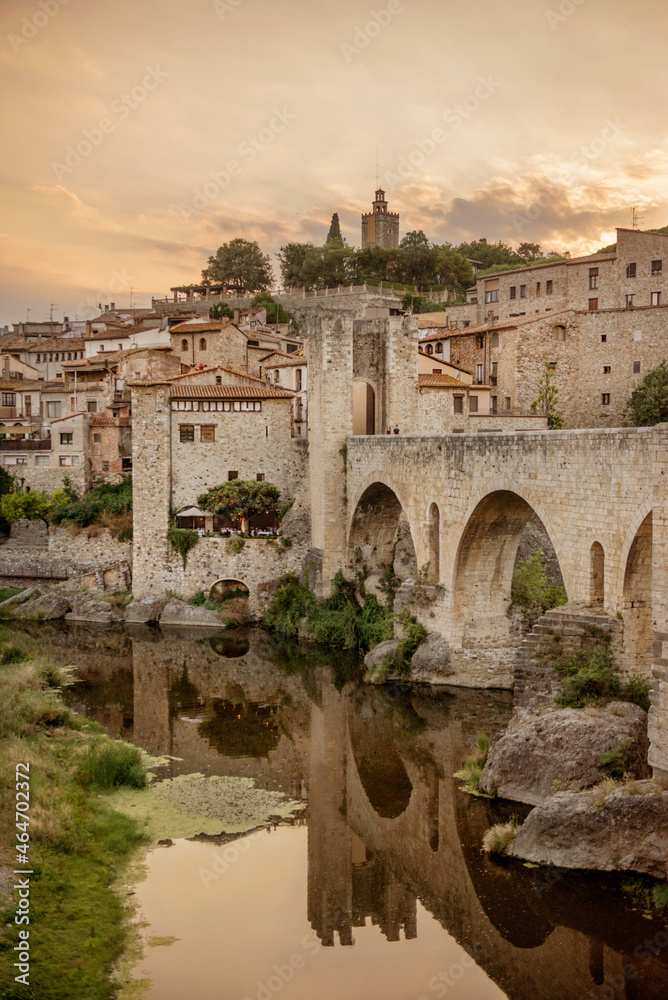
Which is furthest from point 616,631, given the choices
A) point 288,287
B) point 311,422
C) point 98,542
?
point 288,287

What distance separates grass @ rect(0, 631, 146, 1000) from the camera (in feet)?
30.0

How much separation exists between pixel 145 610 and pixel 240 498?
15.2ft

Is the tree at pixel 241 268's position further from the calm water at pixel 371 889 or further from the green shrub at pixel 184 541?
the calm water at pixel 371 889

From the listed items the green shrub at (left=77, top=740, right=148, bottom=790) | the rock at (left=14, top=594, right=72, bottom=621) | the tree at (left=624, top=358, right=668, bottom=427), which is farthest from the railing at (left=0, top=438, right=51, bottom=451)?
the tree at (left=624, top=358, right=668, bottom=427)

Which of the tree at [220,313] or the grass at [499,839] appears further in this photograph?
the tree at [220,313]

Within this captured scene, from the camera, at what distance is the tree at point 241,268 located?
71062mm

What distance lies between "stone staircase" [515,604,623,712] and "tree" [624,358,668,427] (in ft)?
58.4

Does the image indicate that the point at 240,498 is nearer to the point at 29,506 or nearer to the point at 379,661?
the point at 29,506

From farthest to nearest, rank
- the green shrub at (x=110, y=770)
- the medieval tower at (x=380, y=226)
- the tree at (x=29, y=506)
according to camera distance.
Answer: the medieval tower at (x=380, y=226) → the tree at (x=29, y=506) → the green shrub at (x=110, y=770)

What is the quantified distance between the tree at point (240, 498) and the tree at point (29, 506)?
21.3ft

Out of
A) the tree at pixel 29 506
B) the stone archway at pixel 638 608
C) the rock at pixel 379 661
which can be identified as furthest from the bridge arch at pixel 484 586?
the tree at pixel 29 506

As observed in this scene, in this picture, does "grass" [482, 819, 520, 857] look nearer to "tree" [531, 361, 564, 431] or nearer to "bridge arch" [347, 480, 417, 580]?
"bridge arch" [347, 480, 417, 580]

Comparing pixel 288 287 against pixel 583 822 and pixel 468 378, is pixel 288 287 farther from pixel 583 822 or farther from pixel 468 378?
pixel 583 822

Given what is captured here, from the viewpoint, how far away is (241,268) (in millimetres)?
71062
